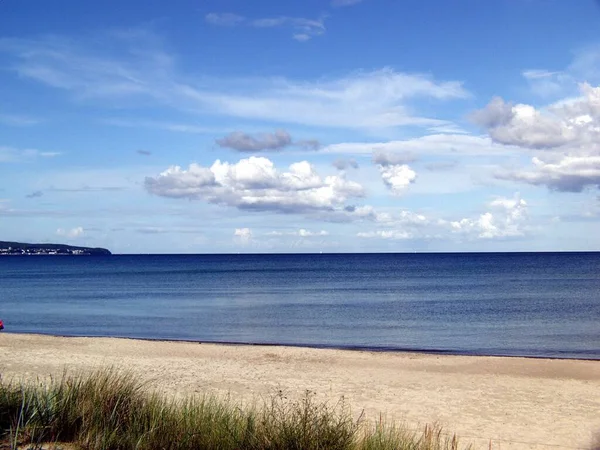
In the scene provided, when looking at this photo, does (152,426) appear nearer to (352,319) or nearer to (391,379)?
(391,379)

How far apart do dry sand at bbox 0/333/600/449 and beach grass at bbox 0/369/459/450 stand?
1922 millimetres

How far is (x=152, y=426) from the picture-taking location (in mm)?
6789

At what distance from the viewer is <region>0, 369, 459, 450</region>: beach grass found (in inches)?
257

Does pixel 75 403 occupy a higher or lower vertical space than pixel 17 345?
higher

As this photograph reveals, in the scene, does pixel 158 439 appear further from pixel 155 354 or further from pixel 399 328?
pixel 399 328

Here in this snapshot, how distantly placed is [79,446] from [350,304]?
35870 mm

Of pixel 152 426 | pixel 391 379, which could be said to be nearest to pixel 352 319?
pixel 391 379

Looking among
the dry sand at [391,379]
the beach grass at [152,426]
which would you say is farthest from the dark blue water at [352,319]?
the beach grass at [152,426]

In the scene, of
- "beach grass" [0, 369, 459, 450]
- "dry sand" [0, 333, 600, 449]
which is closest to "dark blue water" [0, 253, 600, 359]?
"dry sand" [0, 333, 600, 449]

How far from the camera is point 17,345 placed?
70.2 feet

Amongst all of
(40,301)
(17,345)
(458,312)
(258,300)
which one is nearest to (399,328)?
A: (458,312)

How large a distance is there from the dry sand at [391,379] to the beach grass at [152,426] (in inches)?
75.7

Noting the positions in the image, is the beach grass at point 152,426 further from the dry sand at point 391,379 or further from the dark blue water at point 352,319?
the dark blue water at point 352,319

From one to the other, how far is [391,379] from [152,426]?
997cm
